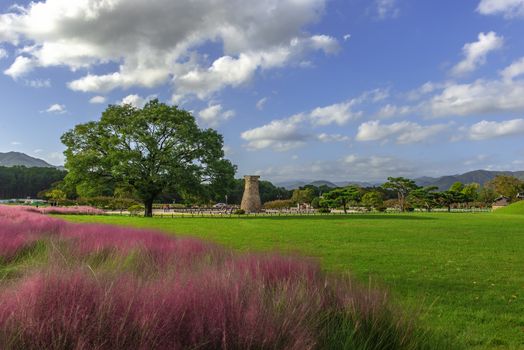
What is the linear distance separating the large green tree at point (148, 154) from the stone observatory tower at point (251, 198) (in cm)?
1758

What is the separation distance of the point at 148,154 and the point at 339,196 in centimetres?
3762

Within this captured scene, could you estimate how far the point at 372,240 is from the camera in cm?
1639

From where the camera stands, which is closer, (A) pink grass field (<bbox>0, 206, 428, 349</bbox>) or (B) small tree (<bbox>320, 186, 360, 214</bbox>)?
(A) pink grass field (<bbox>0, 206, 428, 349</bbox>)

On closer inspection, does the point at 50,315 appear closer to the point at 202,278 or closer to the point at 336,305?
the point at 202,278

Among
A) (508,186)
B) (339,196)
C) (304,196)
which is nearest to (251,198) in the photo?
(339,196)

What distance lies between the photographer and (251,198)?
2304 inches

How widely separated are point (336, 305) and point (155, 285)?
62.4 inches

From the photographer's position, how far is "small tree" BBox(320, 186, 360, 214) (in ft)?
219

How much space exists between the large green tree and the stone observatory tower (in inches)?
692

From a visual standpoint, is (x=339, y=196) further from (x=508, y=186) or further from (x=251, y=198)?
(x=508, y=186)

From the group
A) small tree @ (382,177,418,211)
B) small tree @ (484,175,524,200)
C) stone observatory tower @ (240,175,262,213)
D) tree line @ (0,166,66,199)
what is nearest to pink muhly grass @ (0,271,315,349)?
stone observatory tower @ (240,175,262,213)

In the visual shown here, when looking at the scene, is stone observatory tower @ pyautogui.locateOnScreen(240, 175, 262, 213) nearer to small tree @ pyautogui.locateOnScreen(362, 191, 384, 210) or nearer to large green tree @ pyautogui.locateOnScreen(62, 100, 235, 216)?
large green tree @ pyautogui.locateOnScreen(62, 100, 235, 216)

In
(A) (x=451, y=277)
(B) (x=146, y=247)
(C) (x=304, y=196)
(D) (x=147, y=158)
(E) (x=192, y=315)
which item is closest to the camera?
(E) (x=192, y=315)

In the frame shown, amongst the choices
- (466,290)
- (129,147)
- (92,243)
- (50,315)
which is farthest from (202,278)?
(129,147)
